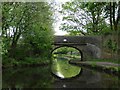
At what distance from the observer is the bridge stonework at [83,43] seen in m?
32.2

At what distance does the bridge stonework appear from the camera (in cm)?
3216

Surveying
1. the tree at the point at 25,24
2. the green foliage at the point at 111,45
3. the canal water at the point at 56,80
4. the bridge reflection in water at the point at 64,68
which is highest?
the tree at the point at 25,24

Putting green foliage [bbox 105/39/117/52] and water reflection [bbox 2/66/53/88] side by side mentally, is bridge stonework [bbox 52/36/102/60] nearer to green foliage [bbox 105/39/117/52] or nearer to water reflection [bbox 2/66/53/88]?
green foliage [bbox 105/39/117/52]

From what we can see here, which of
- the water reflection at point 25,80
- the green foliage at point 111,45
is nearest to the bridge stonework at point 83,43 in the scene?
the green foliage at point 111,45

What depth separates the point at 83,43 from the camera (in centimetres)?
3319

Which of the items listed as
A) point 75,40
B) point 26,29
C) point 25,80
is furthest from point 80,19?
point 25,80

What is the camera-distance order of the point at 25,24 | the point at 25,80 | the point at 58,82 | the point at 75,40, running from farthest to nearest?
the point at 75,40 < the point at 25,24 < the point at 58,82 < the point at 25,80

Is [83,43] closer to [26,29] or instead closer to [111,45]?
[111,45]

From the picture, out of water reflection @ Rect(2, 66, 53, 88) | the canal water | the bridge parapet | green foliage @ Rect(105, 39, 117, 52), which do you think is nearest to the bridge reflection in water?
the canal water

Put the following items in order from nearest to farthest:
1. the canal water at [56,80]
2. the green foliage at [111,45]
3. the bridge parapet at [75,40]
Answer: the canal water at [56,80] → the green foliage at [111,45] → the bridge parapet at [75,40]

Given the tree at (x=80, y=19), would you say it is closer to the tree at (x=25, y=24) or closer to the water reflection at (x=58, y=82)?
the tree at (x=25, y=24)

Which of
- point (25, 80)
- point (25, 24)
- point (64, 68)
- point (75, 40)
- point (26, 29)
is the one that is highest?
point (25, 24)

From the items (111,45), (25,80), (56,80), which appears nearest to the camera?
(25,80)

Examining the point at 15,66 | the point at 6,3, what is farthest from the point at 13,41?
the point at 6,3
